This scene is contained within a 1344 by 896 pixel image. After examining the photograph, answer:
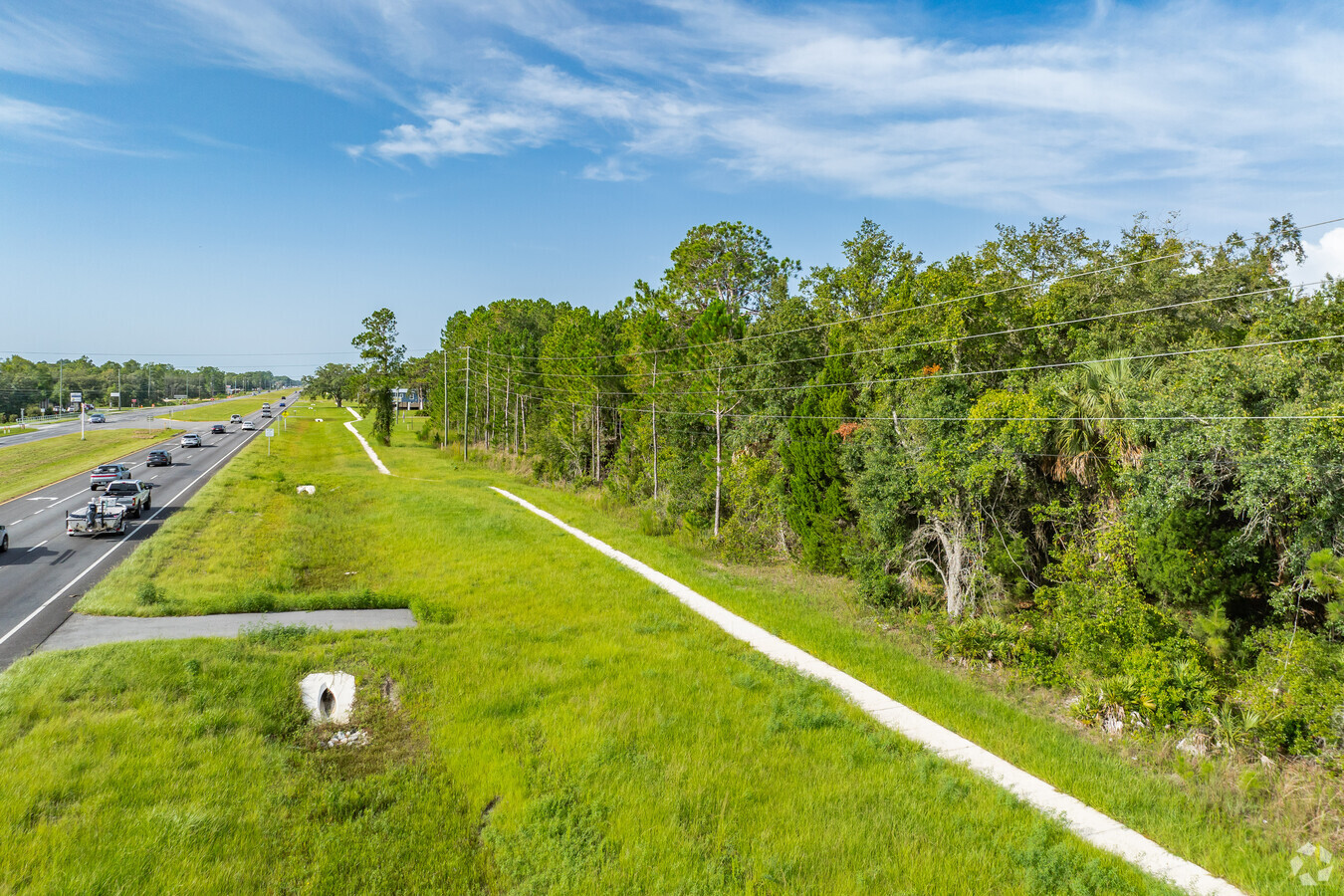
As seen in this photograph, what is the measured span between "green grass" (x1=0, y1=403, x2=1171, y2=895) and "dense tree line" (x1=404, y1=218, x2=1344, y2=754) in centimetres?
577

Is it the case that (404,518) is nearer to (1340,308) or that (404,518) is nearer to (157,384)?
(1340,308)

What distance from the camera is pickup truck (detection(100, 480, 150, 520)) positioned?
31.2 meters

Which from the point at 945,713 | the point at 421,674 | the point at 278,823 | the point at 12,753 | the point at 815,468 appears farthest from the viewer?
the point at 815,468

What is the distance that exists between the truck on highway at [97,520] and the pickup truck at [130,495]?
1.41 m

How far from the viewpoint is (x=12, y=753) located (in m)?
9.59

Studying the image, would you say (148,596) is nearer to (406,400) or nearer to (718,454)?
(718,454)

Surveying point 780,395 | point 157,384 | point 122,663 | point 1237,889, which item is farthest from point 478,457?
point 157,384

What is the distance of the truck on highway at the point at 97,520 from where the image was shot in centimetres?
2812

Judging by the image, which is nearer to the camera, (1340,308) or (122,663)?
(122,663)

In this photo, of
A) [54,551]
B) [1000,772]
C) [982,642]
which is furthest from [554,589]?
[54,551]

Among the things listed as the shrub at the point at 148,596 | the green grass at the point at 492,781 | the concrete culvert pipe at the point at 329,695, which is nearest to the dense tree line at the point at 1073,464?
the green grass at the point at 492,781

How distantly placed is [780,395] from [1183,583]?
15049 millimetres

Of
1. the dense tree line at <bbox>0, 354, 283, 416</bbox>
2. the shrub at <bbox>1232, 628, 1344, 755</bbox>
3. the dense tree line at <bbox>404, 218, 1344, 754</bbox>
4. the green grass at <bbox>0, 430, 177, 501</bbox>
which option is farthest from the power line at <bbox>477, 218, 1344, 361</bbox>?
the dense tree line at <bbox>0, 354, 283, 416</bbox>

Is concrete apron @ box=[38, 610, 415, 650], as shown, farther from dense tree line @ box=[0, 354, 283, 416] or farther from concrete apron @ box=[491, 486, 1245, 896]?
dense tree line @ box=[0, 354, 283, 416]
